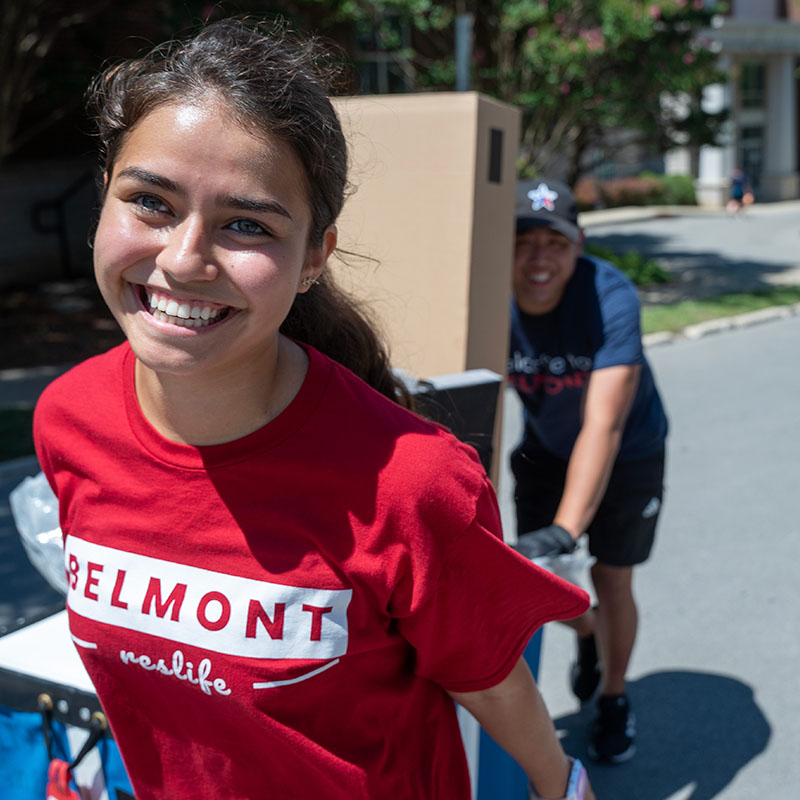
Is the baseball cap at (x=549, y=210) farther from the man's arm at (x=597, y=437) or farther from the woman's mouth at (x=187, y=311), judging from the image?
the woman's mouth at (x=187, y=311)

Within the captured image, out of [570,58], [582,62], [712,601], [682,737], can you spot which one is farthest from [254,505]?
[582,62]

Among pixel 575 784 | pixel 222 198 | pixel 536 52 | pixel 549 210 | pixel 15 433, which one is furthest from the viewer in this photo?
pixel 536 52

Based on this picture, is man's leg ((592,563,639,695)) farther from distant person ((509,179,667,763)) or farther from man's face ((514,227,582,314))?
man's face ((514,227,582,314))

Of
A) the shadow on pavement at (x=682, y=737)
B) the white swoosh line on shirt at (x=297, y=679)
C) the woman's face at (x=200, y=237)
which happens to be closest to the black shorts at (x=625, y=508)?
the shadow on pavement at (x=682, y=737)

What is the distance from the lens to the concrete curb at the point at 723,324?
10.6 metres

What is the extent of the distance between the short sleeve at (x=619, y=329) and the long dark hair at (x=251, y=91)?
1.48 metres

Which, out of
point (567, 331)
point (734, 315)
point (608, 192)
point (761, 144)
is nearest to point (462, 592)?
point (567, 331)

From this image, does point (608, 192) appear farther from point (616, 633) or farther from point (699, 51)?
point (616, 633)

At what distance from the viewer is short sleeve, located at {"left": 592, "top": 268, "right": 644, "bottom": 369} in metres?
2.80

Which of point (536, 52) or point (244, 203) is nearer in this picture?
point (244, 203)

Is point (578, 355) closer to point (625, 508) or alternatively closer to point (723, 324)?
point (625, 508)

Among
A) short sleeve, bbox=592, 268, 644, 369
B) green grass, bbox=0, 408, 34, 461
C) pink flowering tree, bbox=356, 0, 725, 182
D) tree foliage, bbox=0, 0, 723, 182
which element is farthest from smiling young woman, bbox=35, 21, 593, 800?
pink flowering tree, bbox=356, 0, 725, 182

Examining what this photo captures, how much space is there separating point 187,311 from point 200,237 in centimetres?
10

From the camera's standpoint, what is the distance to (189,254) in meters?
1.24
